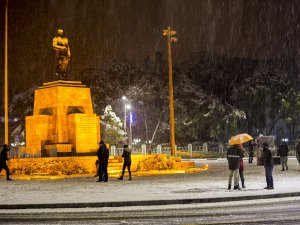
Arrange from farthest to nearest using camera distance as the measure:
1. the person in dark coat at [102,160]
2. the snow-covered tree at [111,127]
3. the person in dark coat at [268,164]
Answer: the snow-covered tree at [111,127], the person in dark coat at [102,160], the person in dark coat at [268,164]

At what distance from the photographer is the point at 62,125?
3347cm

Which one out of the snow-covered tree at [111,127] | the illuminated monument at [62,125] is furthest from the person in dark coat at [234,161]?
the snow-covered tree at [111,127]

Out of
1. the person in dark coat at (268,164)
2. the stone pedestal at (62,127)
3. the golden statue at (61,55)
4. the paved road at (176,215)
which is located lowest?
the paved road at (176,215)

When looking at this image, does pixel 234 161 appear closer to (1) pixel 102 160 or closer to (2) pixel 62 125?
(1) pixel 102 160

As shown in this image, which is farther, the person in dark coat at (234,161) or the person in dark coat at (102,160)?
the person in dark coat at (102,160)

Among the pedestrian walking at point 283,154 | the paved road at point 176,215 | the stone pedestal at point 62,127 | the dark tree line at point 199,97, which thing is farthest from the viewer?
the dark tree line at point 199,97

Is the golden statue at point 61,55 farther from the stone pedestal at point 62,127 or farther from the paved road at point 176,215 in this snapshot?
the paved road at point 176,215

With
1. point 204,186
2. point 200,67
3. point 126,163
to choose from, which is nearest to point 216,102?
point 200,67

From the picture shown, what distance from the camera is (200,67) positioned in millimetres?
74312

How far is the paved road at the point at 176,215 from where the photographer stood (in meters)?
11.6

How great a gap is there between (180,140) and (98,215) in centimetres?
6039

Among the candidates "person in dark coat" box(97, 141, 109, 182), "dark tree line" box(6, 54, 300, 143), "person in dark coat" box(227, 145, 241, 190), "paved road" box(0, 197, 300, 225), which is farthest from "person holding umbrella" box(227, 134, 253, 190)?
"dark tree line" box(6, 54, 300, 143)

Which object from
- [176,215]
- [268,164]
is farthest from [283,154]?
[176,215]

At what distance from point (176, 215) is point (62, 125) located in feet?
70.3
